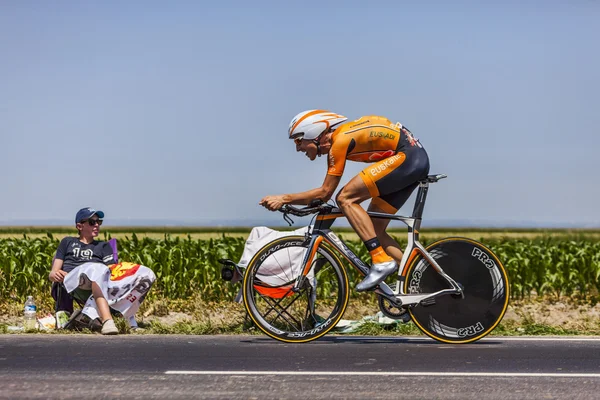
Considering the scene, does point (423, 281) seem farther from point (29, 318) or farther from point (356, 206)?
point (29, 318)

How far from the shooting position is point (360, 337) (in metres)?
9.46

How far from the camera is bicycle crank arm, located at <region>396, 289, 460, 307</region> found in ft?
28.5

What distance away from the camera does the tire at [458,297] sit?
8.77 m

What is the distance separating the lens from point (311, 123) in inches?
338

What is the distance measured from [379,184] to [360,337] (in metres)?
1.77

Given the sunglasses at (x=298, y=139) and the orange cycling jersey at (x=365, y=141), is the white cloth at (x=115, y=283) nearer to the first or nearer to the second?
the sunglasses at (x=298, y=139)

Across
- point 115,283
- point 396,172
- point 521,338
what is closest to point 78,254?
point 115,283

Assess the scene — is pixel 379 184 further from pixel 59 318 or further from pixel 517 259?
pixel 517 259

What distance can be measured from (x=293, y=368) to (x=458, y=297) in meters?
2.15

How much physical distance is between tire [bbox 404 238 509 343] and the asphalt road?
0.52 ft

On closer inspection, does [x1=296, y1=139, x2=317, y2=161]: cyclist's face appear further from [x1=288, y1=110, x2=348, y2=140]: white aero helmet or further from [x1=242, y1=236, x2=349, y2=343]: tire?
[x1=242, y1=236, x2=349, y2=343]: tire

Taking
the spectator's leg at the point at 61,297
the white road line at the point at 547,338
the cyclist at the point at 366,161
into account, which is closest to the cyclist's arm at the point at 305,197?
the cyclist at the point at 366,161

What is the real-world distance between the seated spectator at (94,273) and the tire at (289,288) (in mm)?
1823

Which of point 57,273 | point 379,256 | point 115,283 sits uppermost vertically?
point 379,256
